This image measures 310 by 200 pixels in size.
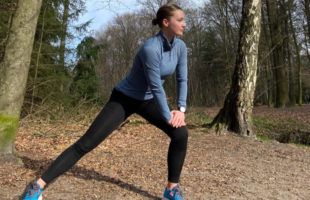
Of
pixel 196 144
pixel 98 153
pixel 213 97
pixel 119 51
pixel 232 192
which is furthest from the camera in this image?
pixel 213 97

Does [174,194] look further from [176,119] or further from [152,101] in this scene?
[152,101]

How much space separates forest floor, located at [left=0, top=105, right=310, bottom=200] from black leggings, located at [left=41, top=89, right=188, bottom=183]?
0.48 metres

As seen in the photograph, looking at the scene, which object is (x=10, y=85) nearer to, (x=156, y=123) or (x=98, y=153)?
(x=98, y=153)

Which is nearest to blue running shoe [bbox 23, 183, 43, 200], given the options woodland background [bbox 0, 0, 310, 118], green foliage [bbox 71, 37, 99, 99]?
woodland background [bbox 0, 0, 310, 118]

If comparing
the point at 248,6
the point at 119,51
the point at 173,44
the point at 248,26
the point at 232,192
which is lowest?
the point at 232,192

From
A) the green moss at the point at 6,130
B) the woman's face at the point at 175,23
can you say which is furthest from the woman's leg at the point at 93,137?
the green moss at the point at 6,130

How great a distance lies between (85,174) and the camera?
3.94 metres

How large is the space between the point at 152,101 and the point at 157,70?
478 mm

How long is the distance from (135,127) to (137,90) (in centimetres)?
593

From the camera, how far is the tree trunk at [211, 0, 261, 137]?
23.7 feet

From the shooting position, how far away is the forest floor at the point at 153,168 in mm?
3336

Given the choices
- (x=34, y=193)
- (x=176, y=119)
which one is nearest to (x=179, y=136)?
(x=176, y=119)

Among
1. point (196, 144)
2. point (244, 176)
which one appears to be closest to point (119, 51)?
point (196, 144)

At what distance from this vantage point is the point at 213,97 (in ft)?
117
